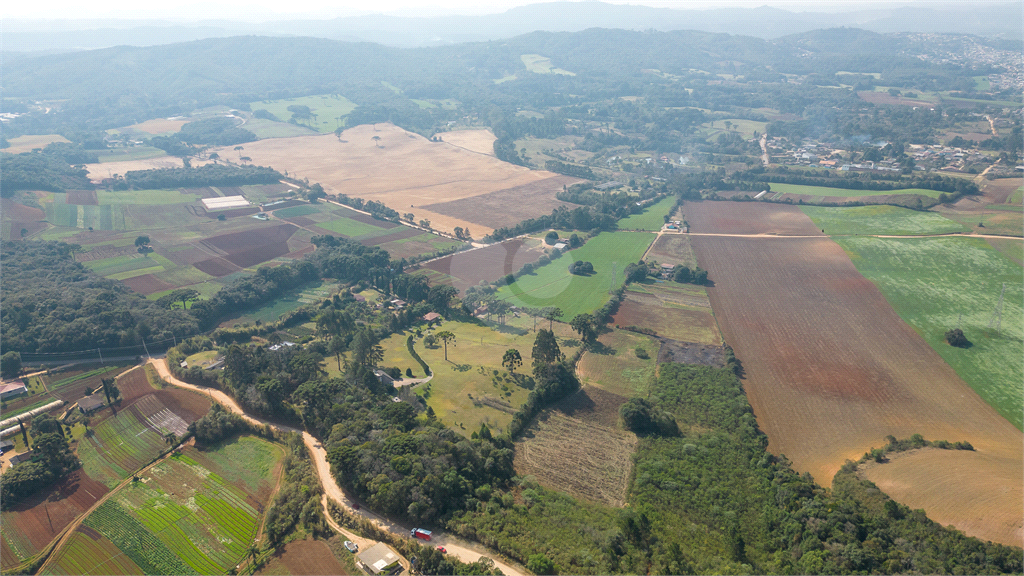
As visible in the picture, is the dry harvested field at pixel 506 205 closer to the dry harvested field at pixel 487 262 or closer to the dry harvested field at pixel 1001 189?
the dry harvested field at pixel 487 262

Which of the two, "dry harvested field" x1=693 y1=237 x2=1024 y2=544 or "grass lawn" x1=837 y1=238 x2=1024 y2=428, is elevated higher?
"grass lawn" x1=837 y1=238 x2=1024 y2=428

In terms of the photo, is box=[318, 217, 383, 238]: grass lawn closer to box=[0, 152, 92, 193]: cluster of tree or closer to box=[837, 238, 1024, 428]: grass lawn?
box=[0, 152, 92, 193]: cluster of tree

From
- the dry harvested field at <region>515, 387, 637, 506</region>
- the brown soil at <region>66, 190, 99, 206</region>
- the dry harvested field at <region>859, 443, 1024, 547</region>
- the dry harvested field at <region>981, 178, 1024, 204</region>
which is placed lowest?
the brown soil at <region>66, 190, 99, 206</region>

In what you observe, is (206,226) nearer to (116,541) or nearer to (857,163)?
(116,541)

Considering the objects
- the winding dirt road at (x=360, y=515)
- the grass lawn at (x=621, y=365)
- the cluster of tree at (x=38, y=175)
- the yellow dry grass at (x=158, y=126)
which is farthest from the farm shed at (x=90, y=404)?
the yellow dry grass at (x=158, y=126)

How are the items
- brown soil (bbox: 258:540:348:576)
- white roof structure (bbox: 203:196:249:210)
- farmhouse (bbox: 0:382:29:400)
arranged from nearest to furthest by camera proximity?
1. brown soil (bbox: 258:540:348:576)
2. farmhouse (bbox: 0:382:29:400)
3. white roof structure (bbox: 203:196:249:210)

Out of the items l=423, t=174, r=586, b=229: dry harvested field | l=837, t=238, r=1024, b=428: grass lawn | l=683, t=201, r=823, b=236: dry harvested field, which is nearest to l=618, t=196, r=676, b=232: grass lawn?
l=683, t=201, r=823, b=236: dry harvested field

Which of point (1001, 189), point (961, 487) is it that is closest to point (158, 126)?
point (961, 487)
